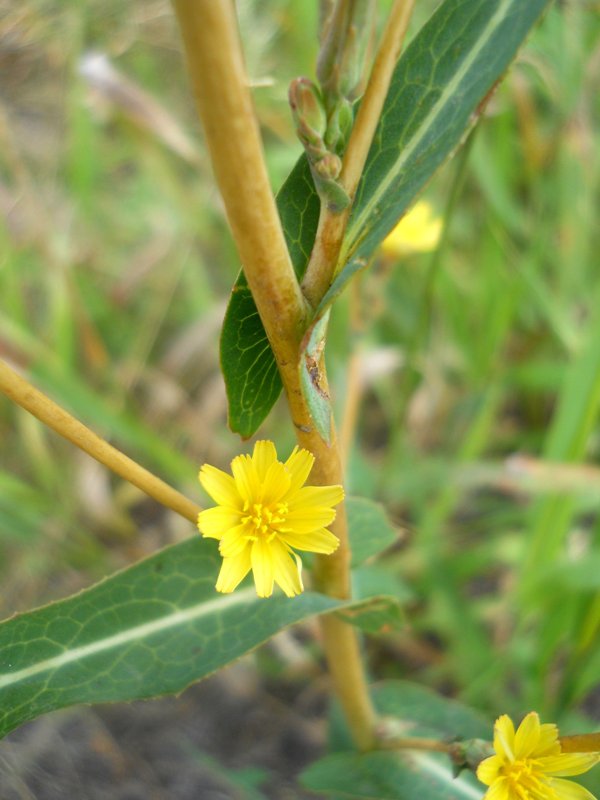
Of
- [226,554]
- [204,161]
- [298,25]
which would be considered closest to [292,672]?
[226,554]

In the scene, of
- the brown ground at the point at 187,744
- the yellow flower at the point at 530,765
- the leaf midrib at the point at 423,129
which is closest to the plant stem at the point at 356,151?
the leaf midrib at the point at 423,129

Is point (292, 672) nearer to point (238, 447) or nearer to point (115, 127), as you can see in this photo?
point (238, 447)

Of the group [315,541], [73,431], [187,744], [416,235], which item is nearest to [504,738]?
[315,541]

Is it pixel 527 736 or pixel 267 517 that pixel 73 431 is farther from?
pixel 527 736

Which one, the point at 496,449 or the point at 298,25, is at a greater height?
the point at 298,25

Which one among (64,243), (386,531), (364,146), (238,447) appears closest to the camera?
(364,146)

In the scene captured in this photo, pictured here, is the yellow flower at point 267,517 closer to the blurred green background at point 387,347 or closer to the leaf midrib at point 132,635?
the leaf midrib at point 132,635
